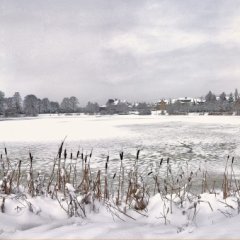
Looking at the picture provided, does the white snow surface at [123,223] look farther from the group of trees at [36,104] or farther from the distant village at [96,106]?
the group of trees at [36,104]

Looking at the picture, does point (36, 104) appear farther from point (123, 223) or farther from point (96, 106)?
point (123, 223)

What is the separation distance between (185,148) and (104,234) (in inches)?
554

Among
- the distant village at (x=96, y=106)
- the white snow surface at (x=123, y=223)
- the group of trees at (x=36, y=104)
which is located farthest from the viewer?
the group of trees at (x=36, y=104)

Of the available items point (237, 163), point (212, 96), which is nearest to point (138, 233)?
point (237, 163)

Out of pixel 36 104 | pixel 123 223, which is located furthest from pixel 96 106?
pixel 123 223

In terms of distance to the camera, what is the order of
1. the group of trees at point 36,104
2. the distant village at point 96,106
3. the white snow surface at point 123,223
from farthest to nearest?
the group of trees at point 36,104 < the distant village at point 96,106 < the white snow surface at point 123,223

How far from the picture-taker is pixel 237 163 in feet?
40.8

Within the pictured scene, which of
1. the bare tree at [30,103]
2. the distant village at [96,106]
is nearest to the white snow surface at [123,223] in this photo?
the distant village at [96,106]

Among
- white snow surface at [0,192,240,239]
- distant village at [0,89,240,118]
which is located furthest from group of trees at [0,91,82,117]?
white snow surface at [0,192,240,239]

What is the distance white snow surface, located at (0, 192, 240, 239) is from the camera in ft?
11.5

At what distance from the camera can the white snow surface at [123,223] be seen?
138 inches

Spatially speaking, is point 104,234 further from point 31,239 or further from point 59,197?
point 59,197

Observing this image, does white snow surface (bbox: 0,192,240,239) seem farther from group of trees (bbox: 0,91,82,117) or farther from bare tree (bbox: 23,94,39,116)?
bare tree (bbox: 23,94,39,116)

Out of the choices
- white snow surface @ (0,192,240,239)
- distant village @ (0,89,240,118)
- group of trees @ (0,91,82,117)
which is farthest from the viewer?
group of trees @ (0,91,82,117)
